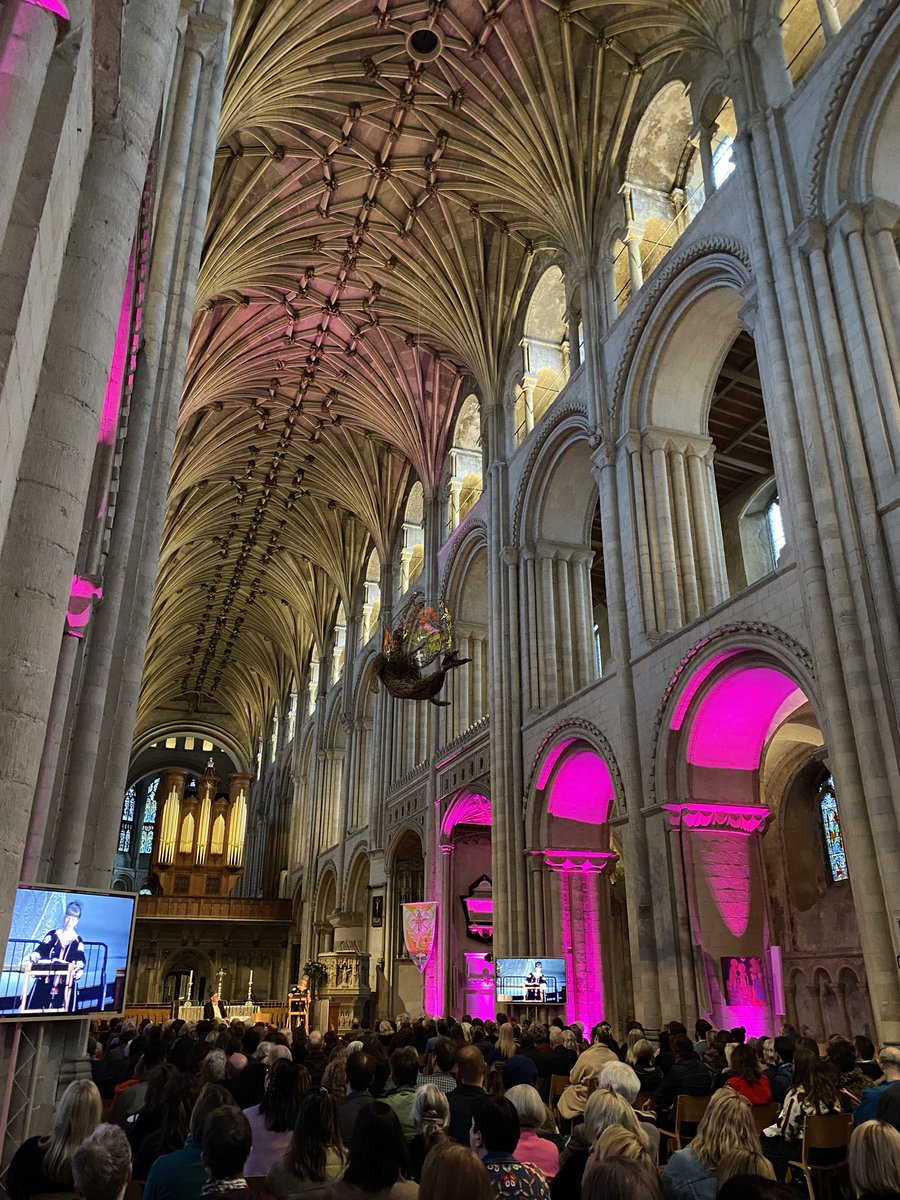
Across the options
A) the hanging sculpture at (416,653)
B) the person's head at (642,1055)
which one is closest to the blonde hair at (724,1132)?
the person's head at (642,1055)

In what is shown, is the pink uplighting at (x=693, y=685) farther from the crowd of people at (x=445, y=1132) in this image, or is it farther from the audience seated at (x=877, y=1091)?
the audience seated at (x=877, y=1091)

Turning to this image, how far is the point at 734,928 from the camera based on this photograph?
1070 cm

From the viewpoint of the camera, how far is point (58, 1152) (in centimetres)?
306

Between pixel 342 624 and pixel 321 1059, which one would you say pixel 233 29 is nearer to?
pixel 321 1059

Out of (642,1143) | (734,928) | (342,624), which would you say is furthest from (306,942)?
(642,1143)

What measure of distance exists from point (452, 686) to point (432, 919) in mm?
4950

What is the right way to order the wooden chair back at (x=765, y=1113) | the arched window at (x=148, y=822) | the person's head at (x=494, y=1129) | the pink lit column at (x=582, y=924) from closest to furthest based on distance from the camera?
the person's head at (x=494, y=1129), the wooden chair back at (x=765, y=1113), the pink lit column at (x=582, y=924), the arched window at (x=148, y=822)

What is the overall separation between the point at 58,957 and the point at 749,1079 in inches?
163

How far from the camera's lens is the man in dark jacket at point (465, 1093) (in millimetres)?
4117

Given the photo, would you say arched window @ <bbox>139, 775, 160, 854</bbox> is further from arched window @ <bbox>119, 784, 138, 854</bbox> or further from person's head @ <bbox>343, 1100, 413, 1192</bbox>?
person's head @ <bbox>343, 1100, 413, 1192</bbox>

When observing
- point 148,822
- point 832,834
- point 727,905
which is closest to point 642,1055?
point 727,905

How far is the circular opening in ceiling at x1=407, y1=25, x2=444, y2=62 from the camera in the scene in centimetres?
1486

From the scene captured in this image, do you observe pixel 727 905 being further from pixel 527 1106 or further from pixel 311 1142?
pixel 311 1142

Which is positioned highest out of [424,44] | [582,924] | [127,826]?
[424,44]
